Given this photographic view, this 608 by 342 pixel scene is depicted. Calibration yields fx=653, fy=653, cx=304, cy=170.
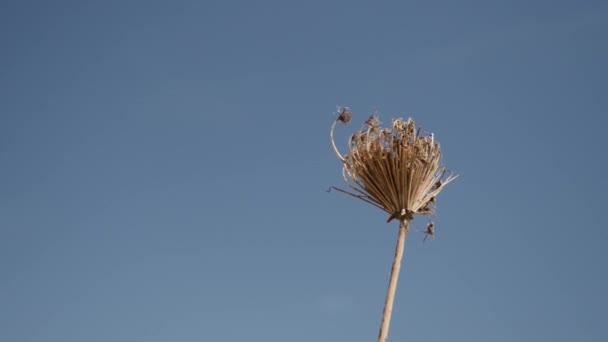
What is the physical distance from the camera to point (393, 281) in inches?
329

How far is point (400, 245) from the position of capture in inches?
341

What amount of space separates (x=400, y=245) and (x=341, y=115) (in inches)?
106

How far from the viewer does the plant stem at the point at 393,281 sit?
25.9 feet

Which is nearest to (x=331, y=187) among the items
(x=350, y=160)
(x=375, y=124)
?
(x=350, y=160)

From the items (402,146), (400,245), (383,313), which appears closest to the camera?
(383,313)

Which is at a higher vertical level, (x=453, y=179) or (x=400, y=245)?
(x=453, y=179)

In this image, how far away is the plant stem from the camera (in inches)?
311

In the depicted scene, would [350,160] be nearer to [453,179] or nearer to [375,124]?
[375,124]

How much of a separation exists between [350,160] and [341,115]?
1077 millimetres

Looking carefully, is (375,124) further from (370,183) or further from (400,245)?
(400,245)

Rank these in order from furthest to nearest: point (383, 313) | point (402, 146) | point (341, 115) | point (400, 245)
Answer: point (341, 115) < point (402, 146) < point (400, 245) < point (383, 313)

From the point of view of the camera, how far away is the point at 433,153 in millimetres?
9281

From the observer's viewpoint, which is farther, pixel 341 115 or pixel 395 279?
pixel 341 115

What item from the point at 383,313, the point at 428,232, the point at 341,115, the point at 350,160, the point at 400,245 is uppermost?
the point at 341,115
